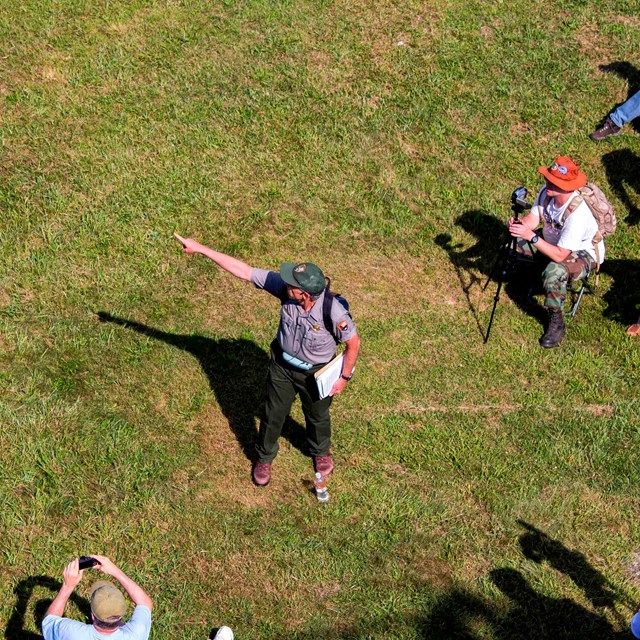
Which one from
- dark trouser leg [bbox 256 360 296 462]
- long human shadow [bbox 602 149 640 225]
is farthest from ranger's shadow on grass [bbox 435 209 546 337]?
dark trouser leg [bbox 256 360 296 462]

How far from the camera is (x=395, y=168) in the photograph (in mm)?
12453

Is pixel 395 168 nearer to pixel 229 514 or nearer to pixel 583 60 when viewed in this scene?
pixel 583 60

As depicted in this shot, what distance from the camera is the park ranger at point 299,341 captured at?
26.1 feet

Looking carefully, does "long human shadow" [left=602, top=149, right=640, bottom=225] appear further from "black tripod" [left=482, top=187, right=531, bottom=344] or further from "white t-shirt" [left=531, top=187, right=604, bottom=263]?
"black tripod" [left=482, top=187, right=531, bottom=344]

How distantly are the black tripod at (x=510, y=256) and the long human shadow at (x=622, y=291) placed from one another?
4.12ft

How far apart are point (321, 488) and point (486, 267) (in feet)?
13.4

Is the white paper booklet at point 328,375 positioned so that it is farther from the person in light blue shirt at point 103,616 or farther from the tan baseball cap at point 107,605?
the tan baseball cap at point 107,605

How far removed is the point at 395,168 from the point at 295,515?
5405 millimetres

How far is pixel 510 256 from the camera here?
11062 mm

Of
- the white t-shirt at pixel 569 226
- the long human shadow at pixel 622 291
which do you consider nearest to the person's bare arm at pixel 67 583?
the white t-shirt at pixel 569 226

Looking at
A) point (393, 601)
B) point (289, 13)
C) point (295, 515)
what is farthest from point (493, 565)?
point (289, 13)

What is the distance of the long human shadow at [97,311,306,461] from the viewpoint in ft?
32.5

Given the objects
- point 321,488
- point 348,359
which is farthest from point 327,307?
point 321,488

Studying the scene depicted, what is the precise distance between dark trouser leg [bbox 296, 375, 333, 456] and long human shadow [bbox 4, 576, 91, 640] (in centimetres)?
265
